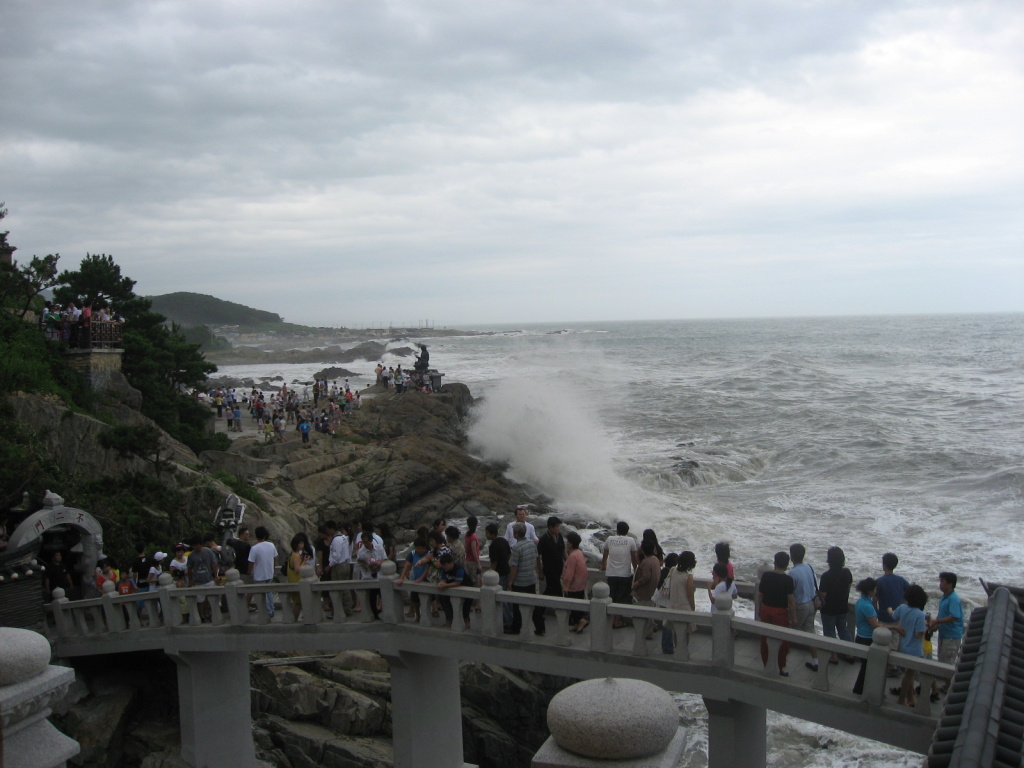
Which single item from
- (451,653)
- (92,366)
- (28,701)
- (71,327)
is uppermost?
(71,327)

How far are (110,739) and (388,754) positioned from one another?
413cm

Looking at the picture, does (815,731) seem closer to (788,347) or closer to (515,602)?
(515,602)

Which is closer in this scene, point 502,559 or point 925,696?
point 925,696

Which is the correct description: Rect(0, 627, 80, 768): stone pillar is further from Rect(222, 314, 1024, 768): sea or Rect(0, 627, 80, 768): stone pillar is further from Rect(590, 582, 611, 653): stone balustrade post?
Rect(222, 314, 1024, 768): sea

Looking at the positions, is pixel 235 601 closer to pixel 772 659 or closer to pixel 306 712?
pixel 306 712

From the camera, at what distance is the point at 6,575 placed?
1165cm

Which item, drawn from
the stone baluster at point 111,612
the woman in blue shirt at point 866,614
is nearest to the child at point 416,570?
the stone baluster at point 111,612

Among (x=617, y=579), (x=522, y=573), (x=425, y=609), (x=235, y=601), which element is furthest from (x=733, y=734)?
(x=235, y=601)

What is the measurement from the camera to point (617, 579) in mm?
10203

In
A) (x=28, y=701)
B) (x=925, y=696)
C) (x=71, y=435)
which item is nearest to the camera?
(x=28, y=701)

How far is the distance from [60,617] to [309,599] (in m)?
4.75

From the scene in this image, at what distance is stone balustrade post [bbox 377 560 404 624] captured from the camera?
35.0 feet

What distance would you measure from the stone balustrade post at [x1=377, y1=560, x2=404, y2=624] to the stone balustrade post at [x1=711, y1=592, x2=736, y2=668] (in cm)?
419

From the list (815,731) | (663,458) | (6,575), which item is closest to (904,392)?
(663,458)
